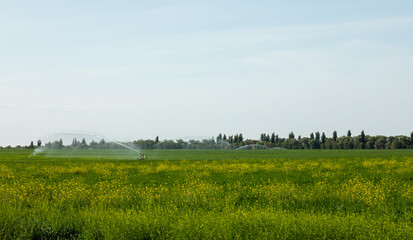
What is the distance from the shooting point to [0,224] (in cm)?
1251

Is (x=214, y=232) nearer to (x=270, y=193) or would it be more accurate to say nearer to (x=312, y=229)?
(x=312, y=229)

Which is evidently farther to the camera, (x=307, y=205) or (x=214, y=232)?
(x=307, y=205)

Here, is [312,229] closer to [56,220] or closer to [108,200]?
[56,220]

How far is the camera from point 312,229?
12055 millimetres

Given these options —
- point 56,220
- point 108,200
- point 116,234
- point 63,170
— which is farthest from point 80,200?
point 63,170

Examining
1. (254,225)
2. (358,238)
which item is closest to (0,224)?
(254,225)

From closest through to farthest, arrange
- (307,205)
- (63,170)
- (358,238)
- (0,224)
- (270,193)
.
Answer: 1. (358,238)
2. (0,224)
3. (307,205)
4. (270,193)
5. (63,170)

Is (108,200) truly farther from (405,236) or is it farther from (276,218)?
(405,236)

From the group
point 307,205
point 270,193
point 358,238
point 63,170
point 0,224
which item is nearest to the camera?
point 358,238

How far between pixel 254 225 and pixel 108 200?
8.41 meters

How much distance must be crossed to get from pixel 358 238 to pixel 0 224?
10.8 m

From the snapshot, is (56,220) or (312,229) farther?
(56,220)

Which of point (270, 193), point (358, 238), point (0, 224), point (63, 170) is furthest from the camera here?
point (63, 170)

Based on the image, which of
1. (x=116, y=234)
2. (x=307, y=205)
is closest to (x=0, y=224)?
(x=116, y=234)
